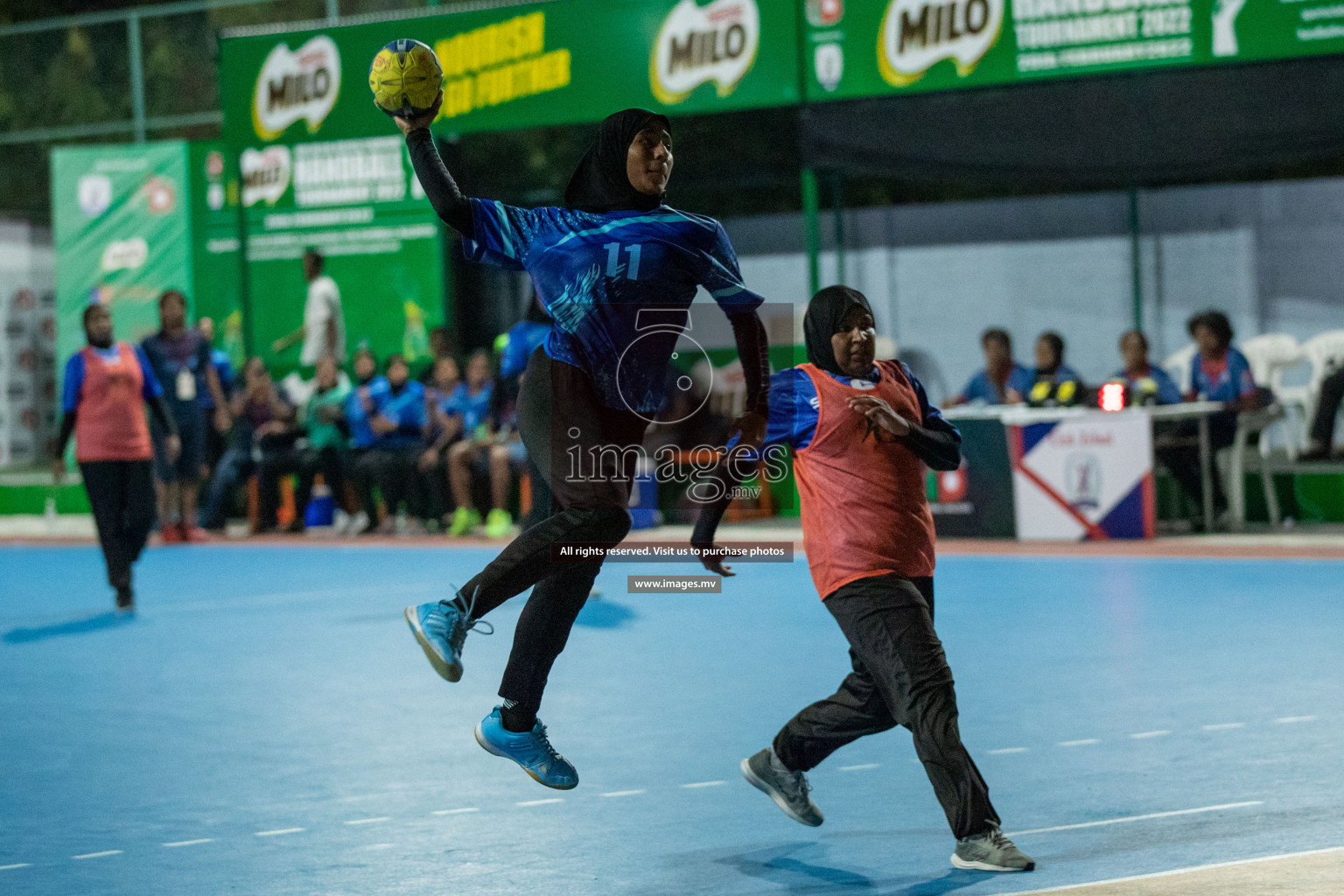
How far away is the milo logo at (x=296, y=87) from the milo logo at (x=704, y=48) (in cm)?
400

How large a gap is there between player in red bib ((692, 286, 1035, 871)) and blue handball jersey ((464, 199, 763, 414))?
46cm

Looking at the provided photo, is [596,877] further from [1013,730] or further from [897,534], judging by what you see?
[1013,730]

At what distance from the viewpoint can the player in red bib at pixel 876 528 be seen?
5.38m

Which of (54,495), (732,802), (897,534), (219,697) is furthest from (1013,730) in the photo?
(54,495)

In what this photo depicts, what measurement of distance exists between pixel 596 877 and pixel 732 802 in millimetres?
1115

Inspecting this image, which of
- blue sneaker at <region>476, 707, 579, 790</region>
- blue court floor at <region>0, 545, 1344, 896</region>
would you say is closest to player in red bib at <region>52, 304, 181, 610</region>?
blue court floor at <region>0, 545, 1344, 896</region>

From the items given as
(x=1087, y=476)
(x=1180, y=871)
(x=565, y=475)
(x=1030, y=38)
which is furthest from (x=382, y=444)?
(x=1180, y=871)

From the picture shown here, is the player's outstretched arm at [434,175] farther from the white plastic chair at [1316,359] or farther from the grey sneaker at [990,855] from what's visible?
the white plastic chair at [1316,359]

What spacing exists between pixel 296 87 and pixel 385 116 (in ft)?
4.21

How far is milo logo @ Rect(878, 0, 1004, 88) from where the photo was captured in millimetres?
16016

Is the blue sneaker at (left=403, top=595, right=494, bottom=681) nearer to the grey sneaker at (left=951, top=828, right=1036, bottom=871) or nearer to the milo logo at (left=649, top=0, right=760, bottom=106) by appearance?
the grey sneaker at (left=951, top=828, right=1036, bottom=871)

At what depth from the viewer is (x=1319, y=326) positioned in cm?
1739

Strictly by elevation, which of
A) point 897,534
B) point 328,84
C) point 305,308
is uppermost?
point 328,84

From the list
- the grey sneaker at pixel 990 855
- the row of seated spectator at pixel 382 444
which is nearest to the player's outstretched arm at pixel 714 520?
the grey sneaker at pixel 990 855
